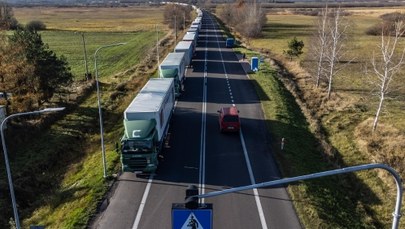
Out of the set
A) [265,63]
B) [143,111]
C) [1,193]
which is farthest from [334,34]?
[1,193]

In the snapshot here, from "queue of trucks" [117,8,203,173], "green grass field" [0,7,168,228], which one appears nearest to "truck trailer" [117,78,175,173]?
"queue of trucks" [117,8,203,173]

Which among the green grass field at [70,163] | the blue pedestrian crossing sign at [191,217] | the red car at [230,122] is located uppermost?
the blue pedestrian crossing sign at [191,217]

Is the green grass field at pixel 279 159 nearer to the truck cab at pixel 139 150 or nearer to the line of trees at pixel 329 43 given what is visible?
the truck cab at pixel 139 150

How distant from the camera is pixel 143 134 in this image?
23047 millimetres

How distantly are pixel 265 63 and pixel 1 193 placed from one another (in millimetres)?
Result: 43122

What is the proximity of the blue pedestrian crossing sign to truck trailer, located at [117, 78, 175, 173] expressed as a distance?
45.5 ft

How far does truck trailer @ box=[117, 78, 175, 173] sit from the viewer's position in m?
22.8

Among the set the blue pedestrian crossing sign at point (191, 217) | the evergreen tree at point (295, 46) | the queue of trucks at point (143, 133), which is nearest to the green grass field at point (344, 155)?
the queue of trucks at point (143, 133)

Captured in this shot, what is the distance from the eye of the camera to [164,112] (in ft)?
90.4

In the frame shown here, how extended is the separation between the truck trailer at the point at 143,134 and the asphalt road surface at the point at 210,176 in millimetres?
1082

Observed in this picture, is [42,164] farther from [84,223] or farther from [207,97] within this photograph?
[207,97]

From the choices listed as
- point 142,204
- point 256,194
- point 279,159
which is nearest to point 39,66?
point 142,204

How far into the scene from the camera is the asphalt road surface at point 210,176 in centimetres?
1923

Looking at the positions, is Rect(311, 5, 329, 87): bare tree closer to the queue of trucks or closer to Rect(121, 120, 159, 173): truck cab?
the queue of trucks
